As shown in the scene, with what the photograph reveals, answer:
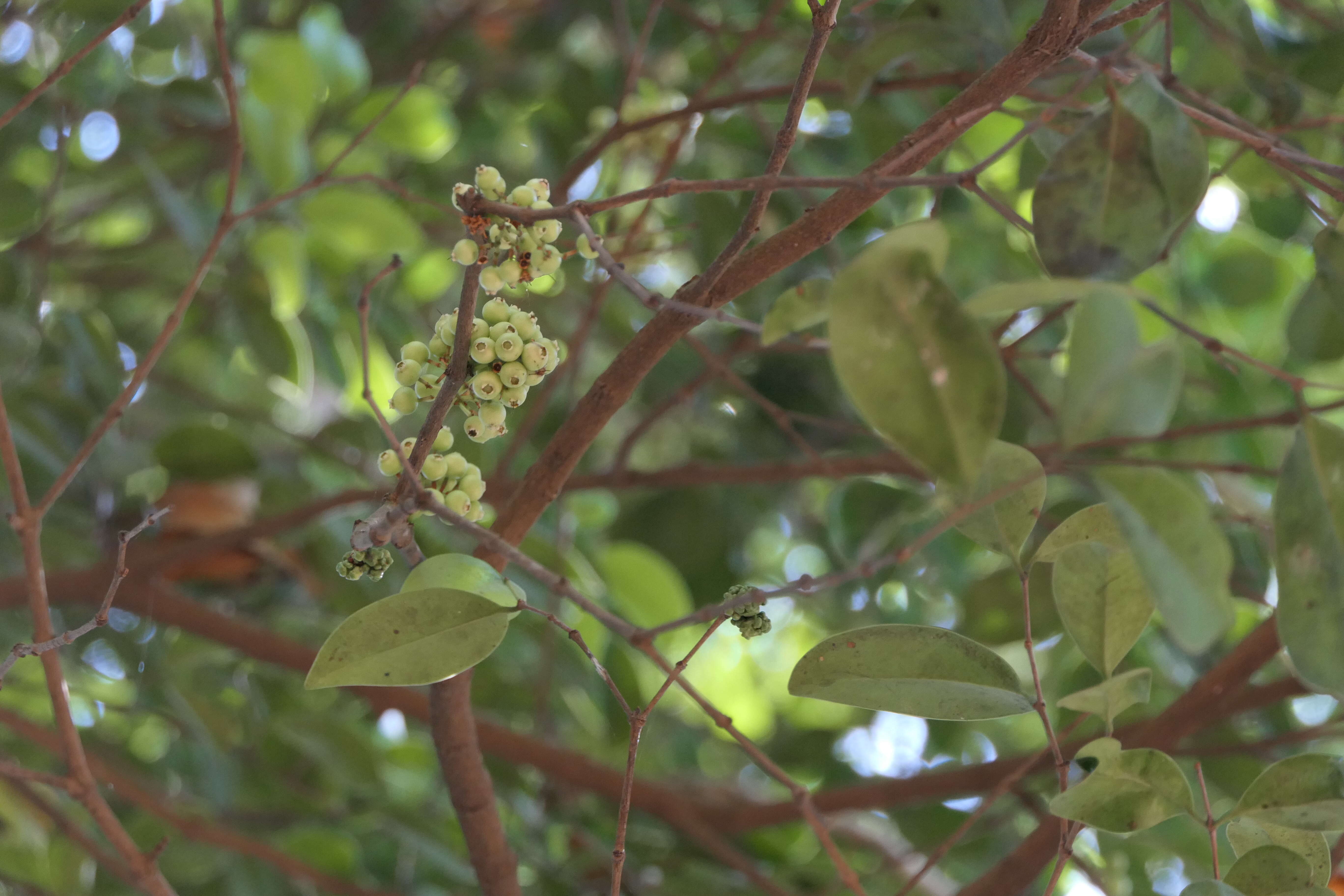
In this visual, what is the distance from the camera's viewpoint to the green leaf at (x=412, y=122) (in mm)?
1651

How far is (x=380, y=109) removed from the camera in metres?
1.65

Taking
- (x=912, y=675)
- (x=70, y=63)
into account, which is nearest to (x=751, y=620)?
(x=912, y=675)

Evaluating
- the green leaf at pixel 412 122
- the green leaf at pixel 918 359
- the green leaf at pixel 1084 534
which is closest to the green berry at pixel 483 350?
the green leaf at pixel 918 359

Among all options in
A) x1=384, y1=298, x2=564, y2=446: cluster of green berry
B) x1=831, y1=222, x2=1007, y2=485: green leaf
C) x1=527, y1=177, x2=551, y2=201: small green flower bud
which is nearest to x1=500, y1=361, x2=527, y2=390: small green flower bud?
x1=384, y1=298, x2=564, y2=446: cluster of green berry

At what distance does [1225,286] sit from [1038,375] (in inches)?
22.2

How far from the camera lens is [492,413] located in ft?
2.01

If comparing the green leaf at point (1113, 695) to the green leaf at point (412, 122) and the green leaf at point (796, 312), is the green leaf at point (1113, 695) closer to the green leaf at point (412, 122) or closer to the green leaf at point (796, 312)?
the green leaf at point (796, 312)

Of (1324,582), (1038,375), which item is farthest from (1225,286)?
(1324,582)

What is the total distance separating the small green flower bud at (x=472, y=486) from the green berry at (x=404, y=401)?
0.16 ft

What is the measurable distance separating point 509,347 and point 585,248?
0.09 meters

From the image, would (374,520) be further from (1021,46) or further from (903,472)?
(903,472)

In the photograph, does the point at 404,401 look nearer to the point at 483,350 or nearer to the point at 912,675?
the point at 483,350

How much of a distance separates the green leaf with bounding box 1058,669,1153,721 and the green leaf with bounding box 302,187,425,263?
1.07m

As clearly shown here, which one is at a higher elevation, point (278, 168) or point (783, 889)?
point (278, 168)
